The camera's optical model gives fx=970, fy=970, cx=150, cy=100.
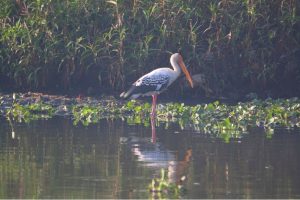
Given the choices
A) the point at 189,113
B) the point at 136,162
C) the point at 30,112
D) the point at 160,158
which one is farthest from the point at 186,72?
the point at 136,162

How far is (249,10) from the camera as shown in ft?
62.2

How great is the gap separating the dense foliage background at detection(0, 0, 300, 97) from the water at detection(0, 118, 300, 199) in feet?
14.8

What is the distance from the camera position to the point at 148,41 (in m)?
18.8

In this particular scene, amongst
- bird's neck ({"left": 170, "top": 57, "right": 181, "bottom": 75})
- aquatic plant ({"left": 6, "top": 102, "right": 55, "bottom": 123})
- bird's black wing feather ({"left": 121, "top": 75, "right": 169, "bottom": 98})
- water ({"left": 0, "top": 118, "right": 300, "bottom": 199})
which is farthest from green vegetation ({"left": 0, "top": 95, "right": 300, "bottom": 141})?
bird's neck ({"left": 170, "top": 57, "right": 181, "bottom": 75})

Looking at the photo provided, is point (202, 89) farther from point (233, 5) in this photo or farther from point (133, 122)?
point (133, 122)

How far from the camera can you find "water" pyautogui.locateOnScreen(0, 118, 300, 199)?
9.05 metres

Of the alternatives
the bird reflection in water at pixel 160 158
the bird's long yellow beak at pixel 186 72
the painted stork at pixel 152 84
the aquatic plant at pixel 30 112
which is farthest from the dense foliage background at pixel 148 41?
the bird reflection in water at pixel 160 158

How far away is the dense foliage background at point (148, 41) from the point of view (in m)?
19.0

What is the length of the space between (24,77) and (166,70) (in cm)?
309

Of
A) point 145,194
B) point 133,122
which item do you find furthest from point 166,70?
point 145,194

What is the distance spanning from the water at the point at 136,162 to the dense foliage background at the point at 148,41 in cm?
452

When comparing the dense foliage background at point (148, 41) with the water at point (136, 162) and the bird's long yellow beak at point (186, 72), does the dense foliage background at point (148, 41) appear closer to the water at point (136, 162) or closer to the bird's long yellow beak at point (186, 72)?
the bird's long yellow beak at point (186, 72)

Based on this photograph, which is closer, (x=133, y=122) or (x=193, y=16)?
(x=133, y=122)

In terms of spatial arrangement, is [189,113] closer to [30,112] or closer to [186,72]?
[186,72]
